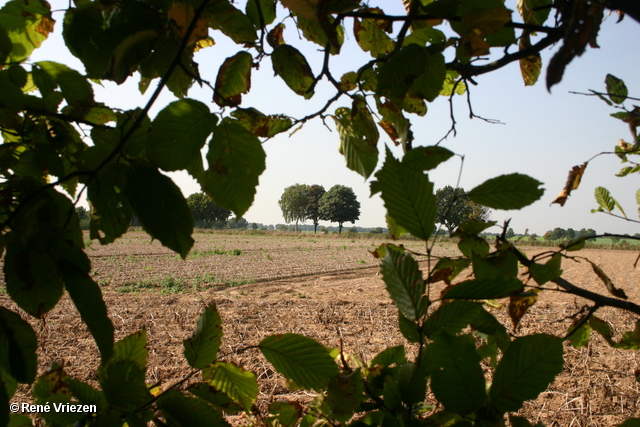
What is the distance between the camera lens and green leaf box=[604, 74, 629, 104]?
1.01 m

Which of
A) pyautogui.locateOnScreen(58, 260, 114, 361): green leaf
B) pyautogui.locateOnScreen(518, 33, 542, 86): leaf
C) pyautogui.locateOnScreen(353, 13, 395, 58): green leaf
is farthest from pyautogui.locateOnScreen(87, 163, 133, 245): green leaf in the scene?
pyautogui.locateOnScreen(518, 33, 542, 86): leaf

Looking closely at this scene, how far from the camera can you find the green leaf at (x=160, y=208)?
451 millimetres

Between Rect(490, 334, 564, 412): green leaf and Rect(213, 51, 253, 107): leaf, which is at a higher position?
Rect(213, 51, 253, 107): leaf

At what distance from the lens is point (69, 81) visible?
745 millimetres

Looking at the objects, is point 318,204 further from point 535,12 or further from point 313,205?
point 535,12

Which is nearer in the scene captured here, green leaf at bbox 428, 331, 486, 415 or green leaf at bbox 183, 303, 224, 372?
green leaf at bbox 428, 331, 486, 415

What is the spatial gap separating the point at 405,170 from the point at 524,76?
55 cm

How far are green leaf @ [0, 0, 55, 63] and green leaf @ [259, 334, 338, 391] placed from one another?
2.55 feet

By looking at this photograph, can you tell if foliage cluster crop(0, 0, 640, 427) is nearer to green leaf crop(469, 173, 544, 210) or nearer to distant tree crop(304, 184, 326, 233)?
green leaf crop(469, 173, 544, 210)

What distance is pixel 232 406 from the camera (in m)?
0.62

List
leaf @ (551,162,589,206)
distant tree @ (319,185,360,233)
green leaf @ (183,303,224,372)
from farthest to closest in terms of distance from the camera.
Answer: distant tree @ (319,185,360,233)
leaf @ (551,162,589,206)
green leaf @ (183,303,224,372)

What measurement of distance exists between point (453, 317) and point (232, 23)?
629mm

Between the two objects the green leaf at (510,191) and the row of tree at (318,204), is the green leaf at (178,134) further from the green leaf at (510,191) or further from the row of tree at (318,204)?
the row of tree at (318,204)

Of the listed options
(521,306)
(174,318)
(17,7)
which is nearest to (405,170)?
(521,306)
